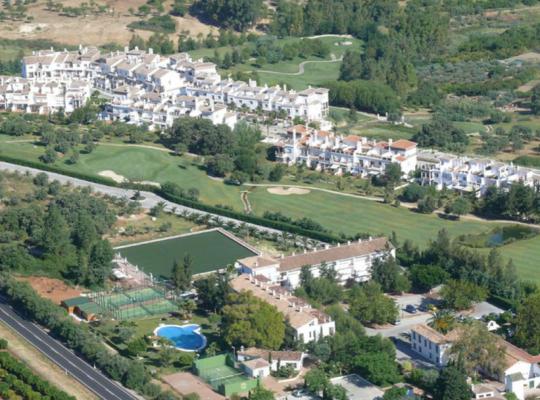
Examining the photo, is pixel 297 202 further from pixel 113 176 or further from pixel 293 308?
pixel 293 308

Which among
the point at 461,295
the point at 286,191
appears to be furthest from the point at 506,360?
the point at 286,191

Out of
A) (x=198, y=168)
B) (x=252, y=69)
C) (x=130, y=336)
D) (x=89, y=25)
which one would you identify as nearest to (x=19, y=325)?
(x=130, y=336)

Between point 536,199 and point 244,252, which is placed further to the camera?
point 536,199

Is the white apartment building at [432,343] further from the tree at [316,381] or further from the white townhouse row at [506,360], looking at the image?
the tree at [316,381]

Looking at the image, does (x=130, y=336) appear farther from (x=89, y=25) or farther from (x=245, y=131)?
(x=89, y=25)

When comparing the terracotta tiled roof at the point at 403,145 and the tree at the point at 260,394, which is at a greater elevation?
the terracotta tiled roof at the point at 403,145

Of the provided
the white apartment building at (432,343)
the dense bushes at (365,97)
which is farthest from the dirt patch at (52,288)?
the dense bushes at (365,97)

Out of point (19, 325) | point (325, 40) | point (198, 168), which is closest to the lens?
point (19, 325)
